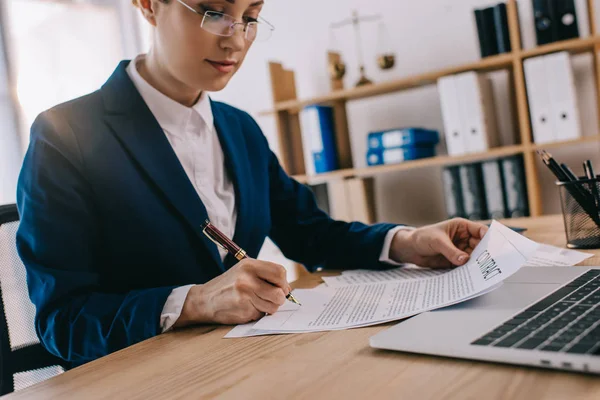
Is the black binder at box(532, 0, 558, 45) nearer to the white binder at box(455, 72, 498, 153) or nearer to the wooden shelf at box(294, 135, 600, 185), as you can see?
the white binder at box(455, 72, 498, 153)

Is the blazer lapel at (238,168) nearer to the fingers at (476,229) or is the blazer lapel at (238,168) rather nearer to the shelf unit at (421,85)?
the fingers at (476,229)

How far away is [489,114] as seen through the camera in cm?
267

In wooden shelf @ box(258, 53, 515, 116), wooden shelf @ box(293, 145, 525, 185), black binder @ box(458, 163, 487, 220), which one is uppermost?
wooden shelf @ box(258, 53, 515, 116)

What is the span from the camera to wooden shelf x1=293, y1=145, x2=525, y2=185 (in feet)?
8.35

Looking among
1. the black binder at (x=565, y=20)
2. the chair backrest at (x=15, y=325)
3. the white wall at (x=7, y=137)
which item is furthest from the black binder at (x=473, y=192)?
the white wall at (x=7, y=137)

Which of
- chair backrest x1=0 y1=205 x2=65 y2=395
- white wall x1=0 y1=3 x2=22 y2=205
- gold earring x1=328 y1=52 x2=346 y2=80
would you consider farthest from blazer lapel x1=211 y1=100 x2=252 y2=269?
white wall x1=0 y1=3 x2=22 y2=205

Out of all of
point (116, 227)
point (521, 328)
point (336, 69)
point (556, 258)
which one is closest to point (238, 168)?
point (116, 227)

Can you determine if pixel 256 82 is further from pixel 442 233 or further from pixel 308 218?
pixel 442 233

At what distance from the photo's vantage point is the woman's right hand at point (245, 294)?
793 mm

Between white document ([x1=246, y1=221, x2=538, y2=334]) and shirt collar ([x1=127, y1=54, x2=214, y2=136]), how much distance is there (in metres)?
0.50

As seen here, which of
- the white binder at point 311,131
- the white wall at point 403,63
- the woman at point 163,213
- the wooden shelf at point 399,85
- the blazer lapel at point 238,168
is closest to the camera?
the woman at point 163,213

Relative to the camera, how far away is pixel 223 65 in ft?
3.75

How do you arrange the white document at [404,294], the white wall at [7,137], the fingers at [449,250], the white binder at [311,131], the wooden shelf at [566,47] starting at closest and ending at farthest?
the white document at [404,294]
the fingers at [449,250]
the wooden shelf at [566,47]
the white binder at [311,131]
the white wall at [7,137]

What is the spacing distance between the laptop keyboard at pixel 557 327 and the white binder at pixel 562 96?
1906 millimetres
